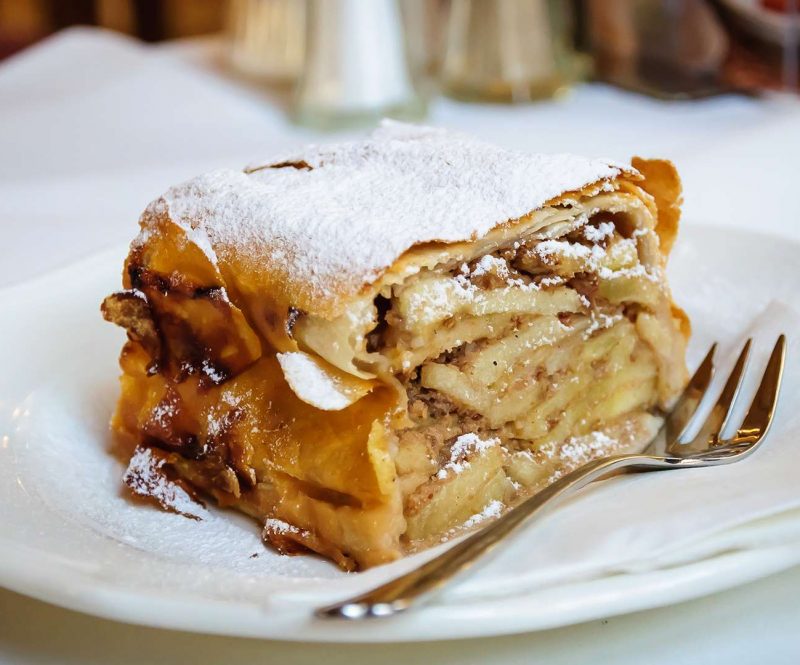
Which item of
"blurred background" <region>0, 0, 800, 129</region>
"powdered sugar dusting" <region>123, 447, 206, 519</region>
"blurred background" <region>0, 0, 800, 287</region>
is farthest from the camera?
"blurred background" <region>0, 0, 800, 129</region>

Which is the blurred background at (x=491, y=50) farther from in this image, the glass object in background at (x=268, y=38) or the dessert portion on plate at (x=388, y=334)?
the dessert portion on plate at (x=388, y=334)

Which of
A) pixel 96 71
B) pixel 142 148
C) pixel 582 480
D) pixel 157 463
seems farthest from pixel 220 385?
pixel 96 71

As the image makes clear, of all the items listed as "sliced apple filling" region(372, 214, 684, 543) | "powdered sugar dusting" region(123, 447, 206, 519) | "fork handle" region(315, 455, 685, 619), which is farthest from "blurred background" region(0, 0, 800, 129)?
"fork handle" region(315, 455, 685, 619)

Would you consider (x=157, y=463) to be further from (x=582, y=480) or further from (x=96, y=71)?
(x=96, y=71)

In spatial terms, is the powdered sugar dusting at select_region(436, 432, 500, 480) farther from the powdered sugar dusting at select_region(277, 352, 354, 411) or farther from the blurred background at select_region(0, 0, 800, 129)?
the blurred background at select_region(0, 0, 800, 129)

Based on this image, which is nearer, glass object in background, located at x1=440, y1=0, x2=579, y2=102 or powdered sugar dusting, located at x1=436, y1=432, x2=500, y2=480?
powdered sugar dusting, located at x1=436, y1=432, x2=500, y2=480

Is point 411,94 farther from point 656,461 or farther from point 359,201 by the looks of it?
point 656,461

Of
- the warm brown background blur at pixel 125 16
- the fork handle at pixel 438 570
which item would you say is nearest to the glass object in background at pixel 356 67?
the fork handle at pixel 438 570
